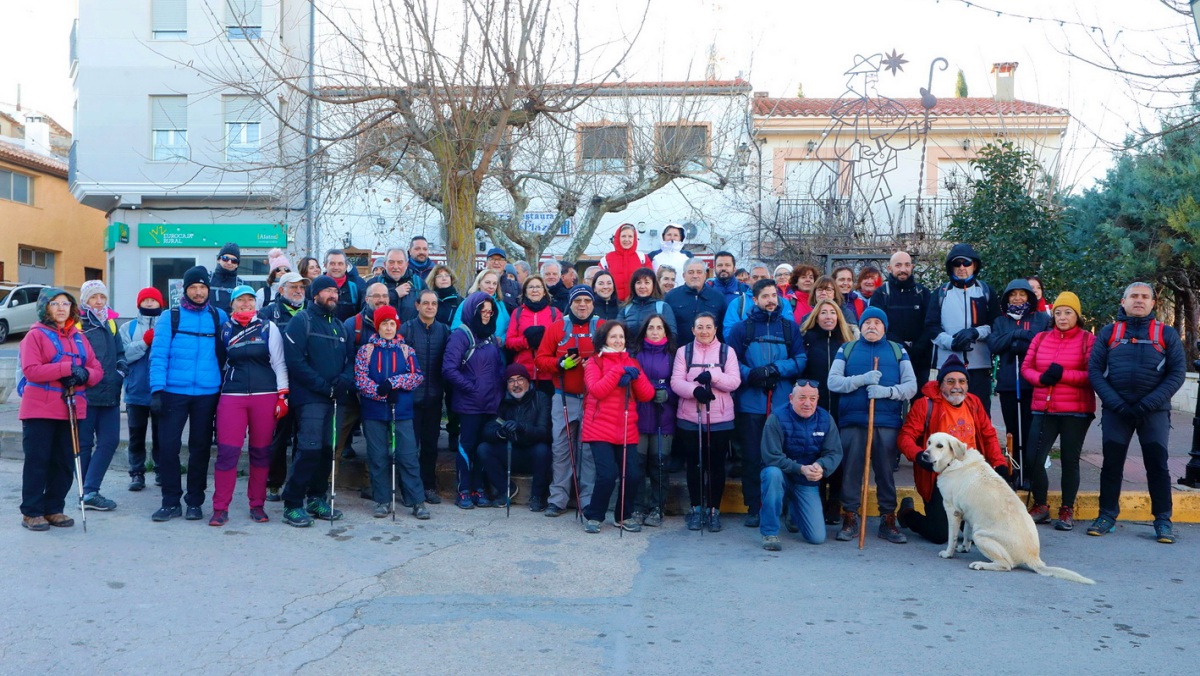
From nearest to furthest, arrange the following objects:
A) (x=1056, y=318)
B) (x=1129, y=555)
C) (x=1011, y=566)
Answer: (x=1011, y=566), (x=1129, y=555), (x=1056, y=318)

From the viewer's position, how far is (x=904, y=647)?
15.5 ft

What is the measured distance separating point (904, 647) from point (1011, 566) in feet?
6.20

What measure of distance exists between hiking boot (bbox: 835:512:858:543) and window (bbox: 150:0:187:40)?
71.0ft

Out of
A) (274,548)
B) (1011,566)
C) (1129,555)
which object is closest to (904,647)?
(1011,566)

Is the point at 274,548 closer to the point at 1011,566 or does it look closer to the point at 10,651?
the point at 10,651

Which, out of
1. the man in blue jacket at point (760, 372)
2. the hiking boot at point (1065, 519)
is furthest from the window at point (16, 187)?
the hiking boot at point (1065, 519)

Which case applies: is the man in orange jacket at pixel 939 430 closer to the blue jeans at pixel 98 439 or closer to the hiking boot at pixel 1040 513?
the hiking boot at pixel 1040 513

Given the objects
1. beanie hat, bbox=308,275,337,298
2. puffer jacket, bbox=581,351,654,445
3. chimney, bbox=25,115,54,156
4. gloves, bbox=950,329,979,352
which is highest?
chimney, bbox=25,115,54,156

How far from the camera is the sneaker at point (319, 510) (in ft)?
24.2

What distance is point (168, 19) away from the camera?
22.8 meters

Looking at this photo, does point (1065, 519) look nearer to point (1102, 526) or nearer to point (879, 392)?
point (1102, 526)

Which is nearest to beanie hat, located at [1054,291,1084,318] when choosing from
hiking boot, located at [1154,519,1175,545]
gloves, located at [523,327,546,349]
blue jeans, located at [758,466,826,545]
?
hiking boot, located at [1154,519,1175,545]

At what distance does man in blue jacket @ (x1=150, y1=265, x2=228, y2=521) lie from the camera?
6.99 meters

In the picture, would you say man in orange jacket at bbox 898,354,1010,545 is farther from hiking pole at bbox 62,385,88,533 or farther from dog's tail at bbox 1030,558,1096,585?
hiking pole at bbox 62,385,88,533
